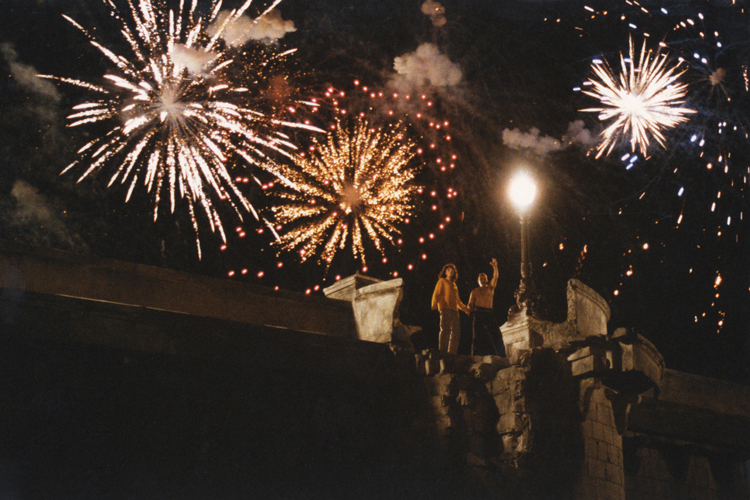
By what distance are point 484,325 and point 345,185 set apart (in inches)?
138

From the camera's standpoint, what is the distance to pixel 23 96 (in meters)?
12.2

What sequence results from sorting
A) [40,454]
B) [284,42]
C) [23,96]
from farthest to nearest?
1. [23,96]
2. [284,42]
3. [40,454]

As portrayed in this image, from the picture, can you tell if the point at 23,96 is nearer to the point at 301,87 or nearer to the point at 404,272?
the point at 301,87

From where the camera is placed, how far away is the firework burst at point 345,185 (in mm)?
10891

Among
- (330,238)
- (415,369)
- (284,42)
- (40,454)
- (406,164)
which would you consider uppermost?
(284,42)

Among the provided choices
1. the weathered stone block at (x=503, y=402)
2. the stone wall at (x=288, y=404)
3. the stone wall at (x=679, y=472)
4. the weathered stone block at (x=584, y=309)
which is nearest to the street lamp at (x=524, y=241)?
the stone wall at (x=288, y=404)

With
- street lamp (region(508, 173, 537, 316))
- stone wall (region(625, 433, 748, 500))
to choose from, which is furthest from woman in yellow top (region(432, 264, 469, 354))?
stone wall (region(625, 433, 748, 500))

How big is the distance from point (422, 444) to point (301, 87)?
18.5 ft

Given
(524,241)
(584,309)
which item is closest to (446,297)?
(524,241)

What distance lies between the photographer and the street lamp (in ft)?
27.9

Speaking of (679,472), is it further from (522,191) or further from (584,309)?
(522,191)

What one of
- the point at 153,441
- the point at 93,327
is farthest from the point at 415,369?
the point at 93,327

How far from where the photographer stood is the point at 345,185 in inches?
436

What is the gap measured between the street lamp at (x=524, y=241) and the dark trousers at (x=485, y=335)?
558 millimetres
